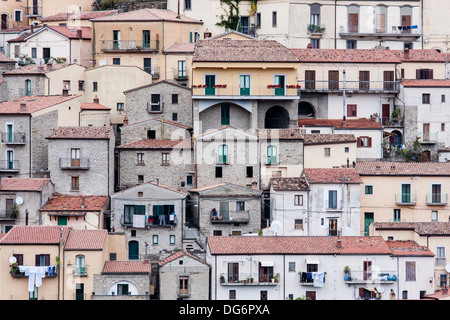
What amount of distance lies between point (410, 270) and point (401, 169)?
22.6ft

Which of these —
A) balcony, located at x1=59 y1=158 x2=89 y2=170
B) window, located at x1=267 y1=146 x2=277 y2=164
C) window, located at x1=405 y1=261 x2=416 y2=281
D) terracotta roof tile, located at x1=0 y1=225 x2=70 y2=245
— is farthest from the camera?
window, located at x1=267 y1=146 x2=277 y2=164

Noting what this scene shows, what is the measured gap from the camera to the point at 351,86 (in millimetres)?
52094

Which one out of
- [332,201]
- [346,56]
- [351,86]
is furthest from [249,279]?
[346,56]

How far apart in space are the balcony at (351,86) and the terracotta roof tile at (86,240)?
60.7 feet

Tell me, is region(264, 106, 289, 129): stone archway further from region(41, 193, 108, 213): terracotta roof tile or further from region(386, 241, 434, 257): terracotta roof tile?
region(386, 241, 434, 257): terracotta roof tile

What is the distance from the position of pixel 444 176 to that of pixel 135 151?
→ 15.8m

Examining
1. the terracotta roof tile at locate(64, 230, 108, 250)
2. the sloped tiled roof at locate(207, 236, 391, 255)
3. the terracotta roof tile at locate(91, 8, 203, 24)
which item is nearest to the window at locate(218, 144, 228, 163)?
the sloped tiled roof at locate(207, 236, 391, 255)

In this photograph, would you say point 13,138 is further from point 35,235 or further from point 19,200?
point 35,235

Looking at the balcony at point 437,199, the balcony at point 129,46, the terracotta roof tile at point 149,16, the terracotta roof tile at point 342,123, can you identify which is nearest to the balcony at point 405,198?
the balcony at point 437,199

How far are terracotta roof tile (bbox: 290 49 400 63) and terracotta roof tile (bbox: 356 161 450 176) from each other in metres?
10.0

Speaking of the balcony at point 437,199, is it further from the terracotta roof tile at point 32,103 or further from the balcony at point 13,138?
the balcony at point 13,138

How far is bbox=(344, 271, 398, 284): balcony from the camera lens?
123ft
